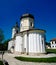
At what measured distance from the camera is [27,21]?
92.2 ft

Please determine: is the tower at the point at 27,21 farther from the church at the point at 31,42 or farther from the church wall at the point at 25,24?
the church at the point at 31,42

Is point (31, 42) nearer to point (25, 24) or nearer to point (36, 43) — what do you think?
point (36, 43)

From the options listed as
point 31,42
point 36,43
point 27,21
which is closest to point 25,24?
point 27,21

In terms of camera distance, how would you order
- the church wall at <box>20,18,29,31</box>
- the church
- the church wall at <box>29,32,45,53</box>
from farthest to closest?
the church wall at <box>20,18,29,31</box>
the church
the church wall at <box>29,32,45,53</box>

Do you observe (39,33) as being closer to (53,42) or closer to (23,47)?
(23,47)

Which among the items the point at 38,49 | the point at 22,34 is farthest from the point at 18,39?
the point at 38,49

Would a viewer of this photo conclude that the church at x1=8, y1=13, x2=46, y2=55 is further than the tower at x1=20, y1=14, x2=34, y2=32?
No

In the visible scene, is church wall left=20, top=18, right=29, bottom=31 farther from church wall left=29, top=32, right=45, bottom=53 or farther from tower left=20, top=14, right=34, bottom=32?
church wall left=29, top=32, right=45, bottom=53

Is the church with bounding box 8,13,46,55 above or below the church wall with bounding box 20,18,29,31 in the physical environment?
below

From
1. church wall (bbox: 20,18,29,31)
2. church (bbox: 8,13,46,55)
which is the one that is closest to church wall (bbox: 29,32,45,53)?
church (bbox: 8,13,46,55)

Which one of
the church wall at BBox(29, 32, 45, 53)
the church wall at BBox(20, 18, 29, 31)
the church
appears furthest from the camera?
the church wall at BBox(20, 18, 29, 31)

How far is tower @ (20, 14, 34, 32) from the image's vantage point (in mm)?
27906

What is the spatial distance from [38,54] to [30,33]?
5427 millimetres

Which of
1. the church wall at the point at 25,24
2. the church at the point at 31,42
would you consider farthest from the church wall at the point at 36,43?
the church wall at the point at 25,24
